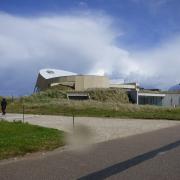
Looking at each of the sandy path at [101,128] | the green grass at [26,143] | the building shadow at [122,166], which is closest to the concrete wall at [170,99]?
the sandy path at [101,128]

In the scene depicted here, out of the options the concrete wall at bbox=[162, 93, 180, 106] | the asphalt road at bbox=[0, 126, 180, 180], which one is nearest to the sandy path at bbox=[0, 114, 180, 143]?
the asphalt road at bbox=[0, 126, 180, 180]

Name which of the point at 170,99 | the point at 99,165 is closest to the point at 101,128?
the point at 99,165

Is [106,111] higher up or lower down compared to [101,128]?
higher up

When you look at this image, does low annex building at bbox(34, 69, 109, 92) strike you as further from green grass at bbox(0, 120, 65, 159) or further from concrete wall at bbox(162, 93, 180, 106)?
green grass at bbox(0, 120, 65, 159)

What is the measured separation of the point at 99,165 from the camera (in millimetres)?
9719

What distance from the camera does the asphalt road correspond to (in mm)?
8336

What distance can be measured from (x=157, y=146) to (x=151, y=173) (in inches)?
228

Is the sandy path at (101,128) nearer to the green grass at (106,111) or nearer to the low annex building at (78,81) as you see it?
the green grass at (106,111)

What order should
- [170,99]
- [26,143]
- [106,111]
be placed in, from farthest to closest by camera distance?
[170,99] < [106,111] < [26,143]

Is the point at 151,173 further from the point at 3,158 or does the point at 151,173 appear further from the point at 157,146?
the point at 157,146

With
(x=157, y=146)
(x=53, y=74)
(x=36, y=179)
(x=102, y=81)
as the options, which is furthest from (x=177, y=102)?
(x=36, y=179)

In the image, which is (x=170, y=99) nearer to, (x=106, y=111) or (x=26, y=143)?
(x=106, y=111)

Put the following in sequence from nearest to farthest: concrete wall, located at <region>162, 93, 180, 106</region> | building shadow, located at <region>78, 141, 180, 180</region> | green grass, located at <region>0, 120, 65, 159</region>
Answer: building shadow, located at <region>78, 141, 180, 180</region>, green grass, located at <region>0, 120, 65, 159</region>, concrete wall, located at <region>162, 93, 180, 106</region>

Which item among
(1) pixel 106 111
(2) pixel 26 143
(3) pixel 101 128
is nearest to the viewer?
(2) pixel 26 143
